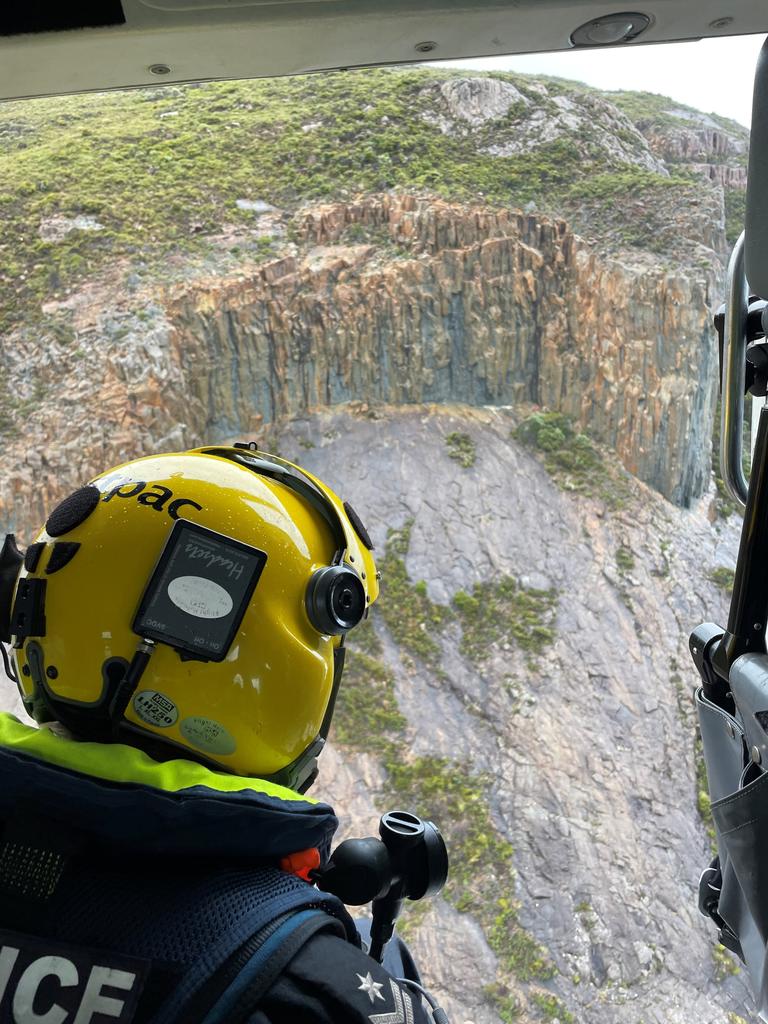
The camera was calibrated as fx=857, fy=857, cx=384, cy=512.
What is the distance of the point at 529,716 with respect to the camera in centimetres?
880

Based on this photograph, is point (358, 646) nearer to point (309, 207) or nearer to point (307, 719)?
point (309, 207)

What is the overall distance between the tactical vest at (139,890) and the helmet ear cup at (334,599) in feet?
0.71

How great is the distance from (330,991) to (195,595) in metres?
0.41

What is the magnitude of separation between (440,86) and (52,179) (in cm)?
564

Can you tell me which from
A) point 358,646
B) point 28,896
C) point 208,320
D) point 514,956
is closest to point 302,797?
point 28,896

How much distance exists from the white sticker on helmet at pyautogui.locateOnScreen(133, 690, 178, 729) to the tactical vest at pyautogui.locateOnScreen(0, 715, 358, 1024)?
→ 0.09 metres

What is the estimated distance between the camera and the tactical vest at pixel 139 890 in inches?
27.5

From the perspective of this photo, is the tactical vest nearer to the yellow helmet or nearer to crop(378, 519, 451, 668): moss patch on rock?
the yellow helmet

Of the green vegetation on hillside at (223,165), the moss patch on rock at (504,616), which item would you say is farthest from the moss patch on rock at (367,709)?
the green vegetation on hillside at (223,165)

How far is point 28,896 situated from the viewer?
2.44 ft

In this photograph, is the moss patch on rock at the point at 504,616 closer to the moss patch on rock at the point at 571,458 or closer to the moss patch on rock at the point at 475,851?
the moss patch on rock at the point at 475,851

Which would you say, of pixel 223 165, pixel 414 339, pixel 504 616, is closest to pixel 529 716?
pixel 504 616

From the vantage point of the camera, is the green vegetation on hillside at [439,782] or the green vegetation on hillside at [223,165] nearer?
the green vegetation on hillside at [439,782]

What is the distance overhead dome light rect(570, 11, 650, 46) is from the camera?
154 centimetres
